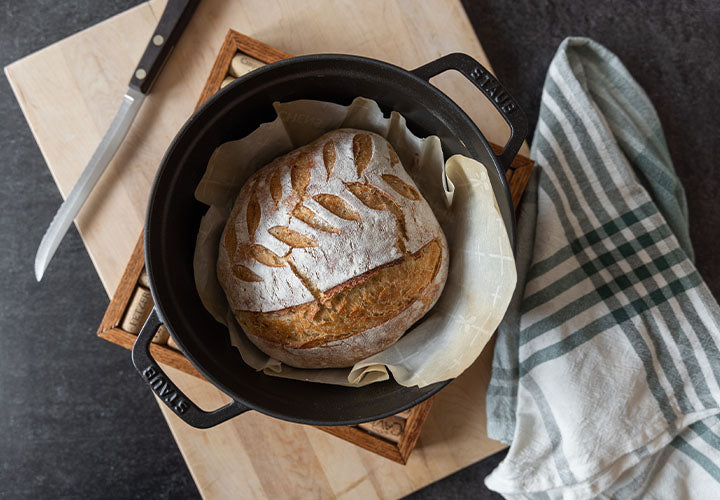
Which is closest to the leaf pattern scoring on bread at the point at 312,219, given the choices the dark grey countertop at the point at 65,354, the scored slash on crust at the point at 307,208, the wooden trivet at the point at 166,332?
the scored slash on crust at the point at 307,208

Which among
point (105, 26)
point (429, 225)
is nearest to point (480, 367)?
point (429, 225)

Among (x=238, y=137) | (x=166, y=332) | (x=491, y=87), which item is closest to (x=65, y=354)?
(x=166, y=332)

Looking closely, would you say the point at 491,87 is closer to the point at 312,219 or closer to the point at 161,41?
the point at 312,219

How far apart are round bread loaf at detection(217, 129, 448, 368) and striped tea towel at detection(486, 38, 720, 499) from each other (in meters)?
0.23

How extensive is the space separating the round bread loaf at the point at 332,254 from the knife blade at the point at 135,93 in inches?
10.5

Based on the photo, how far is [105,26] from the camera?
0.87 meters

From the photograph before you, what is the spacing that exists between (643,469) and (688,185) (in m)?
0.60

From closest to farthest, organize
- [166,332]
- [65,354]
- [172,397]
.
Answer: [172,397], [166,332], [65,354]

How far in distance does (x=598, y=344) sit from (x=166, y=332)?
0.66 meters

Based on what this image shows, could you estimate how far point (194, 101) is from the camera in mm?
871

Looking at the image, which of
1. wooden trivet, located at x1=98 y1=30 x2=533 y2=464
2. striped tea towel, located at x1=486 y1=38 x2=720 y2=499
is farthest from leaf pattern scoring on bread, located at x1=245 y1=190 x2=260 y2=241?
striped tea towel, located at x1=486 y1=38 x2=720 y2=499

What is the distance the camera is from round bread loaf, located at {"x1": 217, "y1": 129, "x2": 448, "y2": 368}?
2.22 feet

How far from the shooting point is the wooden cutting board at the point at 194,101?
0.87 metres

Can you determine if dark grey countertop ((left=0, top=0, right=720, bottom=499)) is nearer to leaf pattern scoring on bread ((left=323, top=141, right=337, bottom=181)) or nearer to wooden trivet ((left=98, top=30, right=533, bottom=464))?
wooden trivet ((left=98, top=30, right=533, bottom=464))
